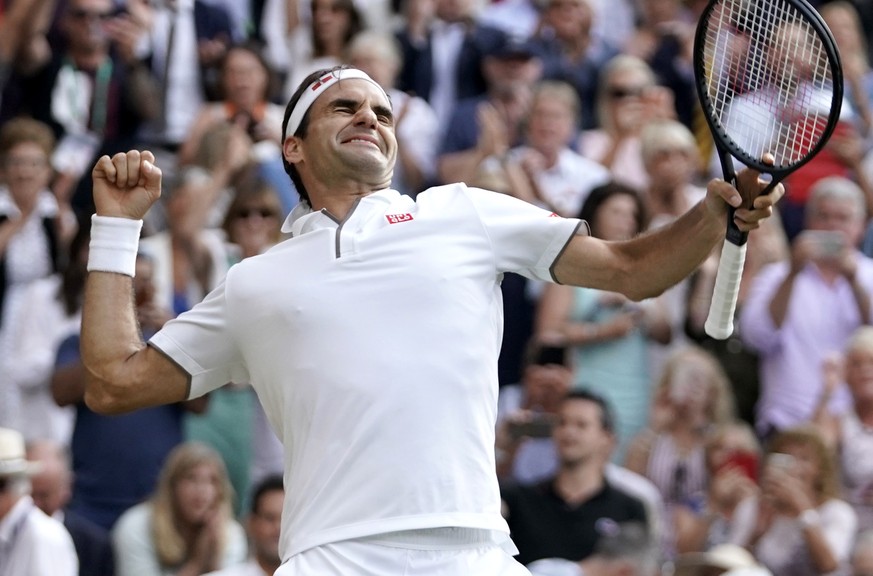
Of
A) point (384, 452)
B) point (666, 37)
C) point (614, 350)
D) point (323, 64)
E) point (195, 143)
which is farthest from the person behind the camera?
point (666, 37)

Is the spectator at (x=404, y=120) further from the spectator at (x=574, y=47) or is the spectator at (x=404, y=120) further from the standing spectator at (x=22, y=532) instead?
the standing spectator at (x=22, y=532)

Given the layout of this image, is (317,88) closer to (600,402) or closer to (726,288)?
(726,288)

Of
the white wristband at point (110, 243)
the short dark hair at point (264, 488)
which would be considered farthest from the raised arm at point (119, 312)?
the short dark hair at point (264, 488)

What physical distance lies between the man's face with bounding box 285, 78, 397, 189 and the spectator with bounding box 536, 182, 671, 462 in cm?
424

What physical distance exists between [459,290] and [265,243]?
15.9 feet

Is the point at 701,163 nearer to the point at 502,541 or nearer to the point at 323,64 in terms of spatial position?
the point at 323,64

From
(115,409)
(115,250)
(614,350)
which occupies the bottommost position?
(614,350)

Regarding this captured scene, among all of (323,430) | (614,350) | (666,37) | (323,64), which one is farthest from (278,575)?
(666,37)

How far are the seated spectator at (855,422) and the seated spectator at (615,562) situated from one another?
114cm

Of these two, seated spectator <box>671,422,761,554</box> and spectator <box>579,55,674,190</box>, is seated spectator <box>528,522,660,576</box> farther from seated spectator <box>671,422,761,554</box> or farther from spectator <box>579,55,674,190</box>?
spectator <box>579,55,674,190</box>

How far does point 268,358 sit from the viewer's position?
497 cm

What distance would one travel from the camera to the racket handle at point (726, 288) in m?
4.80

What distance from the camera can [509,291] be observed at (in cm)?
995

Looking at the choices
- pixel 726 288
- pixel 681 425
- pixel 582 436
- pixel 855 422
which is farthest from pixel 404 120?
pixel 726 288
